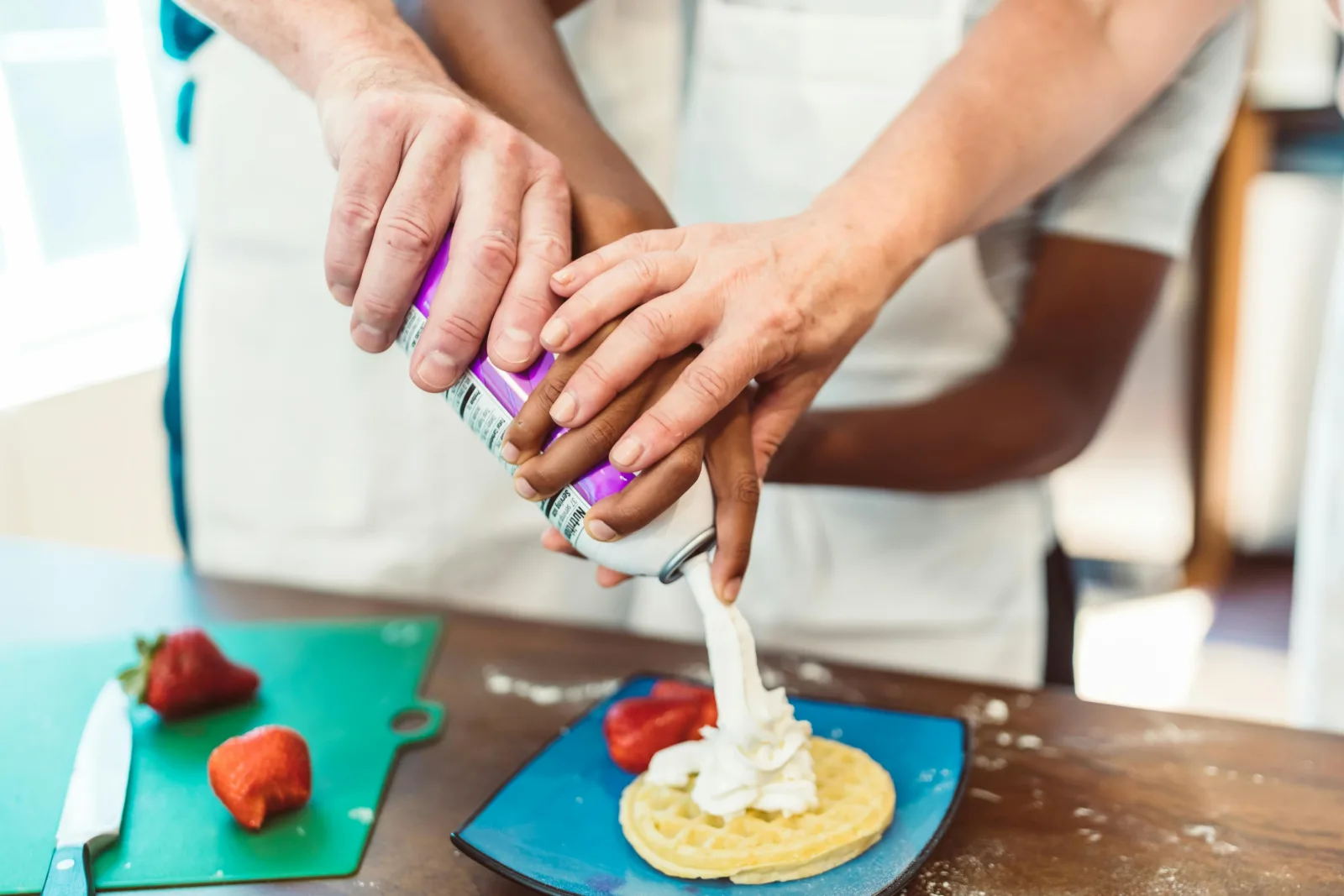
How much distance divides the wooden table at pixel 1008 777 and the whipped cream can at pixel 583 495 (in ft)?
0.70

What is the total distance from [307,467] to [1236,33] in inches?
39.2

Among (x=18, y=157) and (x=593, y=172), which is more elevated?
(x=593, y=172)

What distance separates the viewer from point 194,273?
1.20 metres

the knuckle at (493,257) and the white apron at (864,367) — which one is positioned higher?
the knuckle at (493,257)

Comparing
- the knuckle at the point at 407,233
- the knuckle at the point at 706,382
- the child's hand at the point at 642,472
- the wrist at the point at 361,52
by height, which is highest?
the wrist at the point at 361,52

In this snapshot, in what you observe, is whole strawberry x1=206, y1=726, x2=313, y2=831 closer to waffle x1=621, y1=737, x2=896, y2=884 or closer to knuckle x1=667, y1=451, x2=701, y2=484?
waffle x1=621, y1=737, x2=896, y2=884

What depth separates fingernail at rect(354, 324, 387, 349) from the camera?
2.25 ft

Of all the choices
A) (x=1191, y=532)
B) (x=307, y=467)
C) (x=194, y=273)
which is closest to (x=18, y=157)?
(x=194, y=273)

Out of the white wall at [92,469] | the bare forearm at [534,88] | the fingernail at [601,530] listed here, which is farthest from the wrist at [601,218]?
the white wall at [92,469]

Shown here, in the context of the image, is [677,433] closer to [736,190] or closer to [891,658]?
[736,190]

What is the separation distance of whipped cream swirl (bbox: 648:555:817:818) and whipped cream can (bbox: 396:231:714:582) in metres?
0.03

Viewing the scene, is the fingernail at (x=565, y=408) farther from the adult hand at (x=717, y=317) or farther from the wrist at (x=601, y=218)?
the wrist at (x=601, y=218)

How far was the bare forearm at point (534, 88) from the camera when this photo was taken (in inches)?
31.5

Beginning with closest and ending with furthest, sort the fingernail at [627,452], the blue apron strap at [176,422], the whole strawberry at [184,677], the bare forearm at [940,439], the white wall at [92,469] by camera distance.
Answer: the fingernail at [627,452] → the whole strawberry at [184,677] → the bare forearm at [940,439] → the blue apron strap at [176,422] → the white wall at [92,469]
